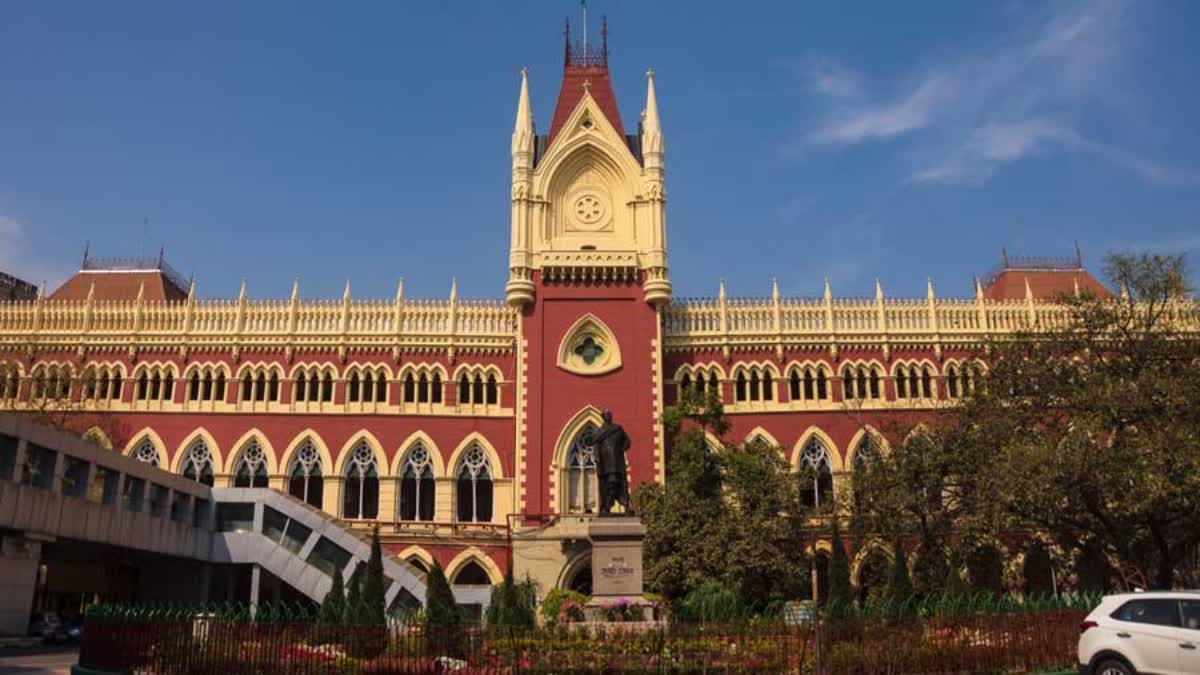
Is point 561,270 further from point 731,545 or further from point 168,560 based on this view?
point 168,560

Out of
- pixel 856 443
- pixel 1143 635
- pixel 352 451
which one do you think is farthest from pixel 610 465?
pixel 856 443

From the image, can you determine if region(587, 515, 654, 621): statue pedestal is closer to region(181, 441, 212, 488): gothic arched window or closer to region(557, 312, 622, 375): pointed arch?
region(557, 312, 622, 375): pointed arch

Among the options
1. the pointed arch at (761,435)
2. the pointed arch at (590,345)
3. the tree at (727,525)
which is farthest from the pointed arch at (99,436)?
the pointed arch at (761,435)

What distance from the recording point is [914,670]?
17578 millimetres

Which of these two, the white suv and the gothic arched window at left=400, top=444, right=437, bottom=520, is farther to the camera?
the gothic arched window at left=400, top=444, right=437, bottom=520

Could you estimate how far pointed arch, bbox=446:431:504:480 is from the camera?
41.8 meters

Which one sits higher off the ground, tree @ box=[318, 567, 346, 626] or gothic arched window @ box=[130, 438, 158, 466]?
gothic arched window @ box=[130, 438, 158, 466]

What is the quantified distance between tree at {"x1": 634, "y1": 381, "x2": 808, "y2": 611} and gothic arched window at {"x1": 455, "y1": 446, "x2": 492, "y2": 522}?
7534 millimetres

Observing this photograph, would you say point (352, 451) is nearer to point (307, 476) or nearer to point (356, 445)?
point (356, 445)

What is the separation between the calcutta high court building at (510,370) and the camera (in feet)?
135

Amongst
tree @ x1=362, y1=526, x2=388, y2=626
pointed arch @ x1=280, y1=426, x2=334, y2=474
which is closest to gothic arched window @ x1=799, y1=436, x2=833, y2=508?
pointed arch @ x1=280, y1=426, x2=334, y2=474

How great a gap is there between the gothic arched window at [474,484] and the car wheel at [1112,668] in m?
28.7

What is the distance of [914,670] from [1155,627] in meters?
3.89

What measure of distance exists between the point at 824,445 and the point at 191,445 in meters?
25.3
